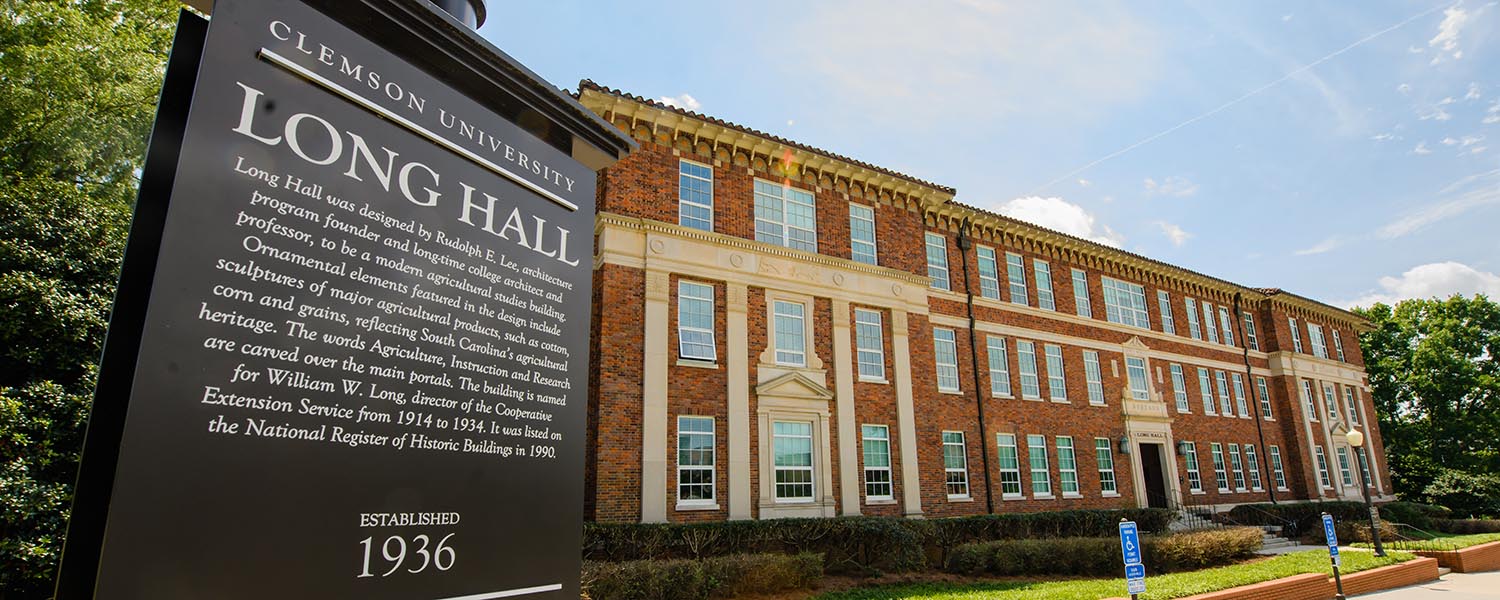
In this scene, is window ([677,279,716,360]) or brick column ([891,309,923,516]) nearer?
window ([677,279,716,360])

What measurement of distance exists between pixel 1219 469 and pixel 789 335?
20.7 meters

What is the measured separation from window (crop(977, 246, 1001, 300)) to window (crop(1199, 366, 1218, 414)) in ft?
37.9

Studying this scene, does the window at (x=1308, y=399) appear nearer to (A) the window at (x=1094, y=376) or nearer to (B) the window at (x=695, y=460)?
(A) the window at (x=1094, y=376)

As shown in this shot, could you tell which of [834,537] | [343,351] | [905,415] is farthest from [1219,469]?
[343,351]

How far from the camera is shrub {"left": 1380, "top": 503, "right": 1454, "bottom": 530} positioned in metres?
30.2

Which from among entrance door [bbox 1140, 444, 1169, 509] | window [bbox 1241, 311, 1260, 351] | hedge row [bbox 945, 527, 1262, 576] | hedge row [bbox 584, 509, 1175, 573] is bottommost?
hedge row [bbox 945, 527, 1262, 576]

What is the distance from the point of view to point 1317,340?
118 ft

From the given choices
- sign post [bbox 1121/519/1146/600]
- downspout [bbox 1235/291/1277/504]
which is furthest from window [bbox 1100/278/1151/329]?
sign post [bbox 1121/519/1146/600]

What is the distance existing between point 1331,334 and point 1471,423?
53.6ft

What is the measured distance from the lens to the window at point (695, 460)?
53.5 ft

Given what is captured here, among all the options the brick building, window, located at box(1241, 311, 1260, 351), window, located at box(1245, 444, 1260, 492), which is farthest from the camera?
window, located at box(1241, 311, 1260, 351)

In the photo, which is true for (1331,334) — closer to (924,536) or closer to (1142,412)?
(1142,412)

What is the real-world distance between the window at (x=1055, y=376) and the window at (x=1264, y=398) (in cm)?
1334

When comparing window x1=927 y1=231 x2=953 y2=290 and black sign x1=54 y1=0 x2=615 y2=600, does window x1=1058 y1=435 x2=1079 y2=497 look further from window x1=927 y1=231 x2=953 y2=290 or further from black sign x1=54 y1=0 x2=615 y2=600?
black sign x1=54 y1=0 x2=615 y2=600
